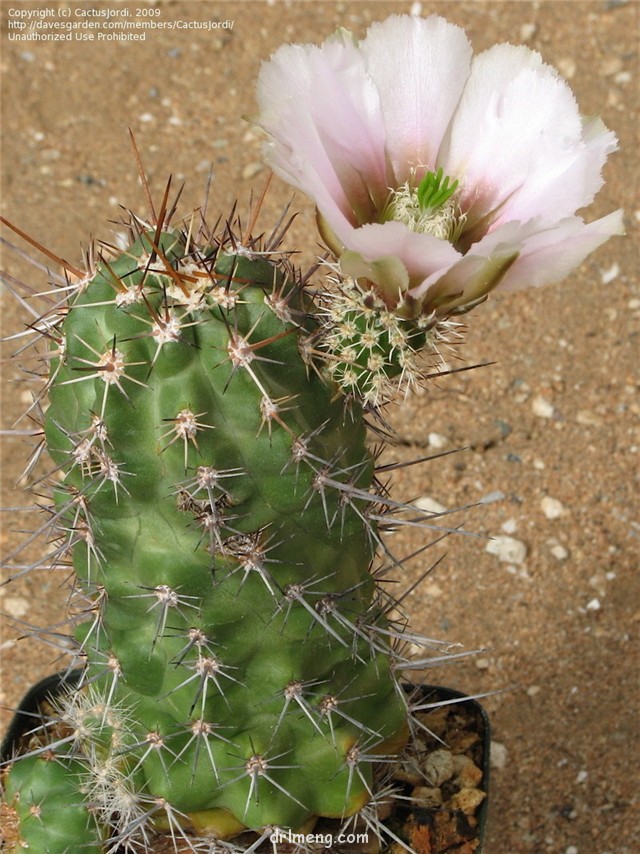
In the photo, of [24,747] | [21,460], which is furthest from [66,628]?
[24,747]

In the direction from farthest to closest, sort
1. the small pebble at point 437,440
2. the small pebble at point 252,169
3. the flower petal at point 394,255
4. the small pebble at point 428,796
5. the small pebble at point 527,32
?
the small pebble at point 527,32 → the small pebble at point 252,169 → the small pebble at point 437,440 → the small pebble at point 428,796 → the flower petal at point 394,255

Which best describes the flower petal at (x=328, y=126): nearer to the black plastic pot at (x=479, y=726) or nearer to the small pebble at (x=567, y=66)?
the black plastic pot at (x=479, y=726)

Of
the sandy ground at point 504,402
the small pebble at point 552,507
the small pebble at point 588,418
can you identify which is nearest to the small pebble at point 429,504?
the sandy ground at point 504,402

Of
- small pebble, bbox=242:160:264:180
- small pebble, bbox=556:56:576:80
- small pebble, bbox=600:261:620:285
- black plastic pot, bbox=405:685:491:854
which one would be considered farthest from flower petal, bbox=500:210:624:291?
small pebble, bbox=556:56:576:80

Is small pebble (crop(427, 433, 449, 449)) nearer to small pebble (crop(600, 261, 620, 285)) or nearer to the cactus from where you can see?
small pebble (crop(600, 261, 620, 285))

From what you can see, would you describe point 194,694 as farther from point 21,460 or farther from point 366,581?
point 21,460

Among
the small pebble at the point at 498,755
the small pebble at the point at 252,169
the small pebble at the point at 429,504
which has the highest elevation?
the small pebble at the point at 252,169

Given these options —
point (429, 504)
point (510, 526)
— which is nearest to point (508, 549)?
point (510, 526)
